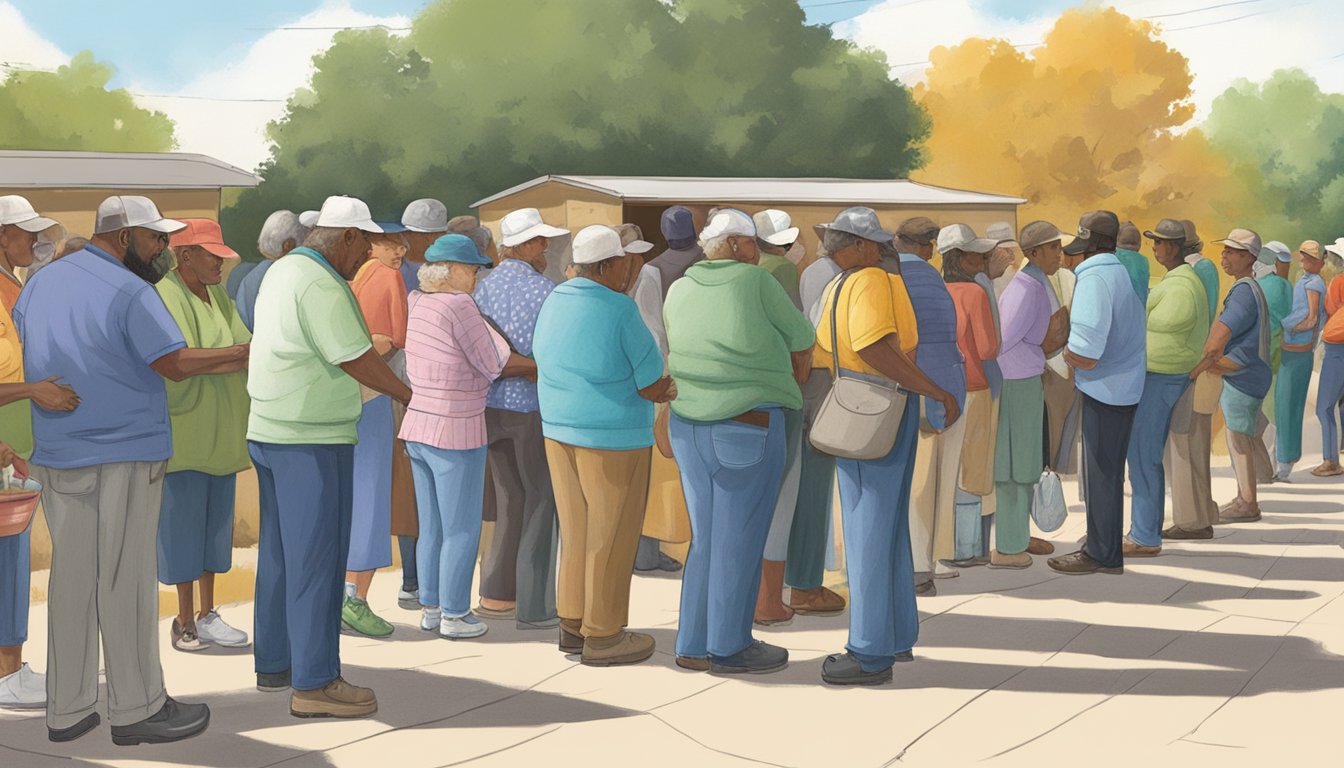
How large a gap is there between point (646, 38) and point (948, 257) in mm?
22480

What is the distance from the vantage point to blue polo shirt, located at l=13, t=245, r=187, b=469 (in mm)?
4914

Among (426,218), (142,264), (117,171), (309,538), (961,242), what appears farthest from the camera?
(117,171)

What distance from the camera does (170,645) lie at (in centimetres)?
670

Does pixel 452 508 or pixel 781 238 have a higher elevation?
pixel 781 238

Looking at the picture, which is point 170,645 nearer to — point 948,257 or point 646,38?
point 948,257

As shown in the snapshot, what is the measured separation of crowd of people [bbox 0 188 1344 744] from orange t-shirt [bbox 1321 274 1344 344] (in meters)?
3.62

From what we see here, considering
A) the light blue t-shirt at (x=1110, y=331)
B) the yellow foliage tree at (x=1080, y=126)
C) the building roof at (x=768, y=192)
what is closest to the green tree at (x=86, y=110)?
the yellow foliage tree at (x=1080, y=126)

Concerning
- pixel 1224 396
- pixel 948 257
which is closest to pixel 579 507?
pixel 948 257

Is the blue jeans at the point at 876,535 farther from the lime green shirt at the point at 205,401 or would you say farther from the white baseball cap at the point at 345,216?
the lime green shirt at the point at 205,401

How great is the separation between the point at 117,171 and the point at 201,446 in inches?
141

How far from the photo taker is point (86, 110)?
54.0m

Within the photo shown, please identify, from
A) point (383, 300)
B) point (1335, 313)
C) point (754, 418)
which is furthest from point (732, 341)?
point (1335, 313)

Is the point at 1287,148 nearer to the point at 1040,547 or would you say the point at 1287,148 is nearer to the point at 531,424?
the point at 1040,547

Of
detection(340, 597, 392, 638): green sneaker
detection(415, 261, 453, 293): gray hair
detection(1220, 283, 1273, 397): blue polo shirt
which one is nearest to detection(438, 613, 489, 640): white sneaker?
detection(340, 597, 392, 638): green sneaker
